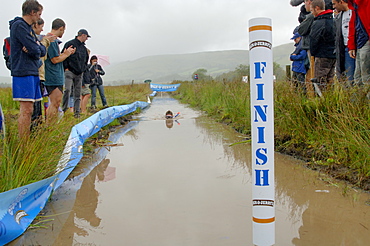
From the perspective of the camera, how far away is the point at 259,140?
6.30 ft

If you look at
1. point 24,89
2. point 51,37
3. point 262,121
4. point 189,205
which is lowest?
point 189,205

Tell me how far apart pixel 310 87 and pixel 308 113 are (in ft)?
2.52

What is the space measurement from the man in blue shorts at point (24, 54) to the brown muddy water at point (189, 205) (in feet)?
3.38

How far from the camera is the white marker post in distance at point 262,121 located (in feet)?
6.23

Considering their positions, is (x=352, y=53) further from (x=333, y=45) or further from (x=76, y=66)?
(x=76, y=66)

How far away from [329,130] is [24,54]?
3.58 meters

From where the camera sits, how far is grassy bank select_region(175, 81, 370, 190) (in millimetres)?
3500

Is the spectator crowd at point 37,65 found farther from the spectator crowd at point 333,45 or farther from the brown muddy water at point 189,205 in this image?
the spectator crowd at point 333,45

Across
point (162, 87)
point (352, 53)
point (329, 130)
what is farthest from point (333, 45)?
point (162, 87)

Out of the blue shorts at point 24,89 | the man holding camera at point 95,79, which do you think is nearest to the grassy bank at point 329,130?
the blue shorts at point 24,89

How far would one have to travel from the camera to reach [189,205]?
3.08 meters

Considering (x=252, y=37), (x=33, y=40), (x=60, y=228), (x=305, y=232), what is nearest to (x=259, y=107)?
(x=252, y=37)

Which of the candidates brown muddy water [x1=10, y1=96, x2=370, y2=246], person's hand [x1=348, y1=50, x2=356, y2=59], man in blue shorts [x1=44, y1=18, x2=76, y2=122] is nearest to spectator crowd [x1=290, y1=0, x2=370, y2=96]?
person's hand [x1=348, y1=50, x2=356, y2=59]

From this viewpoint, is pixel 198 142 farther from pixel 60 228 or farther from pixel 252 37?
pixel 252 37
